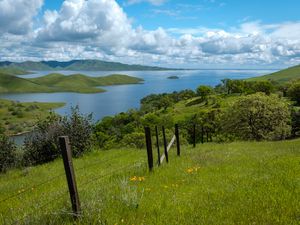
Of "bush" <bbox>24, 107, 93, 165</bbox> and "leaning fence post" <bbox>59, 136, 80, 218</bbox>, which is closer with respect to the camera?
"leaning fence post" <bbox>59, 136, 80, 218</bbox>

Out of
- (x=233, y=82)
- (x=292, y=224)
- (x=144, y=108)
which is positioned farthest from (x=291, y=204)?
(x=144, y=108)

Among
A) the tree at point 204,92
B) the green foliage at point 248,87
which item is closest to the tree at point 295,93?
the green foliage at point 248,87

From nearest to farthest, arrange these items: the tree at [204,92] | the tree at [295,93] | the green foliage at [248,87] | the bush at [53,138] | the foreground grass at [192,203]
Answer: the foreground grass at [192,203] → the bush at [53,138] → the tree at [295,93] → the green foliage at [248,87] → the tree at [204,92]

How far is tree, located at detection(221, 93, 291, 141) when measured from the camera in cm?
4825

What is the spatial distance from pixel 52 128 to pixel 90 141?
3.66m

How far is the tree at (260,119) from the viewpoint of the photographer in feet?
158

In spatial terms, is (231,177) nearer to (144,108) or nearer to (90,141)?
(90,141)

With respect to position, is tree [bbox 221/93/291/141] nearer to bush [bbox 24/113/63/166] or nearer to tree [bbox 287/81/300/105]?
bush [bbox 24/113/63/166]

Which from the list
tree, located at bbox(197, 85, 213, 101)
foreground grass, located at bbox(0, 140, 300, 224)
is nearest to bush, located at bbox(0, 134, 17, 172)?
foreground grass, located at bbox(0, 140, 300, 224)

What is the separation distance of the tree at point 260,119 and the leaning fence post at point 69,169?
149ft

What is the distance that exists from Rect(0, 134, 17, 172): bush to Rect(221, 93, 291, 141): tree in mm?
36560

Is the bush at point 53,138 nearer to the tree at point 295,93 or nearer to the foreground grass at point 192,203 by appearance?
the foreground grass at point 192,203

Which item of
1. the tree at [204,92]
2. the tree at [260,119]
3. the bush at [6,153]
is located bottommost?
the tree at [204,92]

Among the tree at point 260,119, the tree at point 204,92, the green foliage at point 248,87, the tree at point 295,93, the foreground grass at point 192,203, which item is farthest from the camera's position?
the tree at point 204,92
